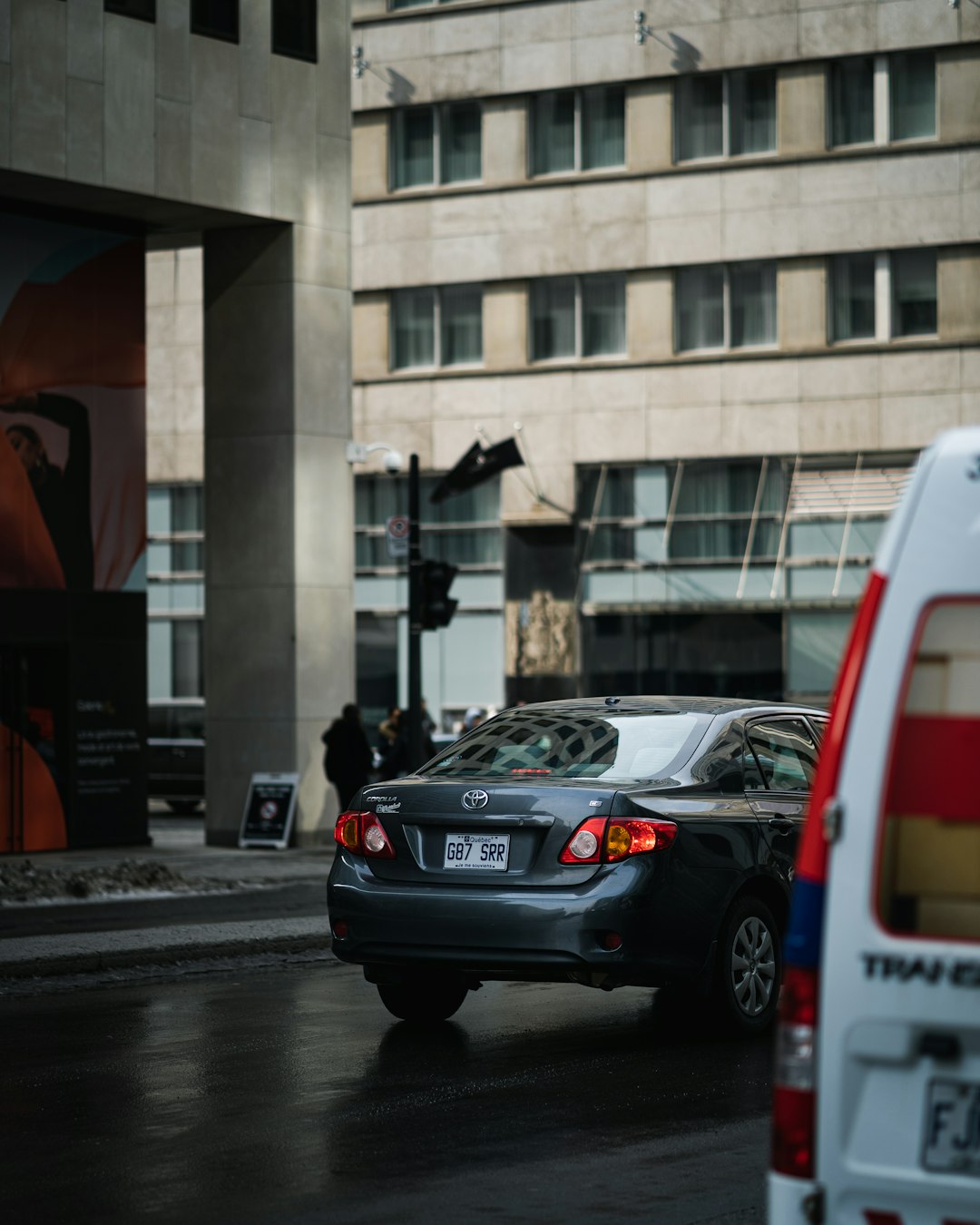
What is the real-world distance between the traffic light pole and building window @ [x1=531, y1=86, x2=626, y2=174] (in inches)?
720

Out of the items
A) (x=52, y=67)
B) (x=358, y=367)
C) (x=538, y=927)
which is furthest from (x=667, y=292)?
(x=538, y=927)

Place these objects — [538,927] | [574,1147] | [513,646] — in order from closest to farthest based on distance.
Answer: [574,1147]
[538,927]
[513,646]

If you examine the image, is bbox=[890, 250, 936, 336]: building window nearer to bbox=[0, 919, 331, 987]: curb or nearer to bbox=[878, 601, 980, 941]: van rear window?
bbox=[0, 919, 331, 987]: curb

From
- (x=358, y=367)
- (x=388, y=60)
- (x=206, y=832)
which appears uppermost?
(x=388, y=60)

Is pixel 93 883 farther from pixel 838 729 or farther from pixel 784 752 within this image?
pixel 838 729

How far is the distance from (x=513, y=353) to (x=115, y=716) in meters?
19.9

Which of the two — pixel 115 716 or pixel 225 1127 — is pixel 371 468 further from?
pixel 225 1127

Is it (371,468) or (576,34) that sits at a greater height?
(576,34)

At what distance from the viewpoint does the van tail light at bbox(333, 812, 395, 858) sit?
9.77m

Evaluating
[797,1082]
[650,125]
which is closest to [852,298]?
[650,125]

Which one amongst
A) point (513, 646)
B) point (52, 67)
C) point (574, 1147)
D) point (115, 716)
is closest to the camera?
point (574, 1147)

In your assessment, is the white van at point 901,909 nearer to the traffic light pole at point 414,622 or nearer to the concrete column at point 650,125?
the traffic light pole at point 414,622

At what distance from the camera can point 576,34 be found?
41.8 m

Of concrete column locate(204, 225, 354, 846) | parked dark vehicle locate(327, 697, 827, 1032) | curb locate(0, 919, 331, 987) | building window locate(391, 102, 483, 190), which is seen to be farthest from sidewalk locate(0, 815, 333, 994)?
building window locate(391, 102, 483, 190)
